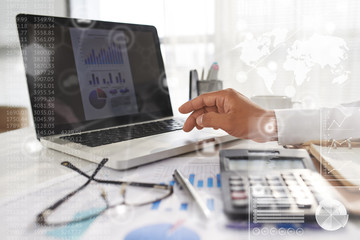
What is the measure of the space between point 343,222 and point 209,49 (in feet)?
5.82

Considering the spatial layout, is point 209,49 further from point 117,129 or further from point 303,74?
point 117,129

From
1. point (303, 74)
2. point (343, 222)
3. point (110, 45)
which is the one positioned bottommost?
point (343, 222)

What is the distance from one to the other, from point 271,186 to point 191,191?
3.7 inches

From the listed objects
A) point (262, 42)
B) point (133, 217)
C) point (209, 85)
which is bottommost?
point (133, 217)

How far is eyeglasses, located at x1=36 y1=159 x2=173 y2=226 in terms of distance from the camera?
32 centimetres

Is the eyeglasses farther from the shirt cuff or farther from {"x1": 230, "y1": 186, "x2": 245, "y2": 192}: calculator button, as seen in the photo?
the shirt cuff

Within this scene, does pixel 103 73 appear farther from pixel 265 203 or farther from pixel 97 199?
pixel 265 203

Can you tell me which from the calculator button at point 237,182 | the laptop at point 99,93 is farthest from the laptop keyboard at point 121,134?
the calculator button at point 237,182

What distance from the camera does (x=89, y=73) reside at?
2.34 ft

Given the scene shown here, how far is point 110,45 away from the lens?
77cm

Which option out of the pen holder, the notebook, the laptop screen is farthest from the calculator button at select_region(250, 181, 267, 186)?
the pen holder

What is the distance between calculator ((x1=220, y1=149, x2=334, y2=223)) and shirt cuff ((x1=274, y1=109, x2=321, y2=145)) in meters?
0.15

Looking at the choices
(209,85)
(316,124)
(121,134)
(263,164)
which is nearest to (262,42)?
(209,85)

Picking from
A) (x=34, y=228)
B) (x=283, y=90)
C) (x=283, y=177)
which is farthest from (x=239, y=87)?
(x=34, y=228)
